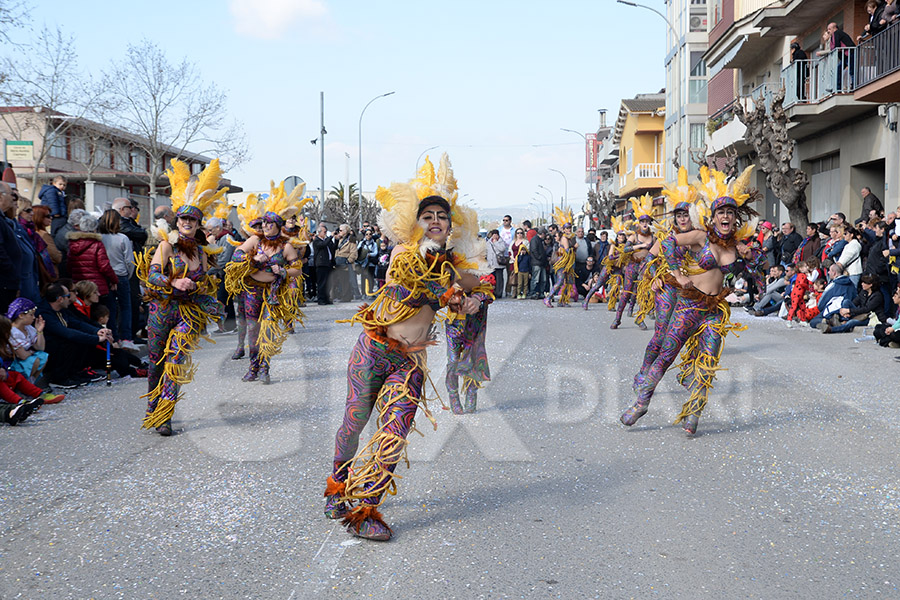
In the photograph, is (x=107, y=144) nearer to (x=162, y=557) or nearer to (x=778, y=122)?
(x=778, y=122)

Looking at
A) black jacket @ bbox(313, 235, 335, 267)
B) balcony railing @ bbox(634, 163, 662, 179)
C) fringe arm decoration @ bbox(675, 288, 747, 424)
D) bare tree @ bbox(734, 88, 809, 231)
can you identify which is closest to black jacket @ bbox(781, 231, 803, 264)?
bare tree @ bbox(734, 88, 809, 231)

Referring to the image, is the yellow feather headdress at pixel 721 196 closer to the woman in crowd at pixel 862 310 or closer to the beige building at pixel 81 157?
the woman in crowd at pixel 862 310

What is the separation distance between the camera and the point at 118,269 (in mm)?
11414

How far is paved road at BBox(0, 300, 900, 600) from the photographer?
3984 millimetres

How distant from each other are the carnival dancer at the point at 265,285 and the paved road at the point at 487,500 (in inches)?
20.6

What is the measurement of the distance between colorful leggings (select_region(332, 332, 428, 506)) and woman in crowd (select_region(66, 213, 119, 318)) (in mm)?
7033

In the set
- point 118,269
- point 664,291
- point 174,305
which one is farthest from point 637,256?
point 174,305

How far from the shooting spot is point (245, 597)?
3758 mm

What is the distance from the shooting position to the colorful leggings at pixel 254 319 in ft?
31.2

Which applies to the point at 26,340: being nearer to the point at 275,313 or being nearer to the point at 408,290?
the point at 275,313

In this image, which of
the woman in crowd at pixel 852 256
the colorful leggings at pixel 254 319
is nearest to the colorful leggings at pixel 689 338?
the colorful leggings at pixel 254 319

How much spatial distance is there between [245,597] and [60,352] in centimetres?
651

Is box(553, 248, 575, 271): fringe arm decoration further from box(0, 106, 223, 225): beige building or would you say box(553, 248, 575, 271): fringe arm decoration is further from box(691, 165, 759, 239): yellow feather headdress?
box(0, 106, 223, 225): beige building

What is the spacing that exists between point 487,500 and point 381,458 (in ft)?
3.07
